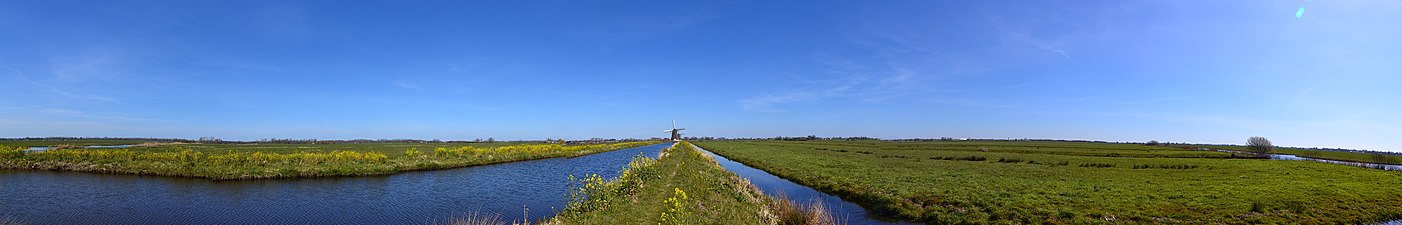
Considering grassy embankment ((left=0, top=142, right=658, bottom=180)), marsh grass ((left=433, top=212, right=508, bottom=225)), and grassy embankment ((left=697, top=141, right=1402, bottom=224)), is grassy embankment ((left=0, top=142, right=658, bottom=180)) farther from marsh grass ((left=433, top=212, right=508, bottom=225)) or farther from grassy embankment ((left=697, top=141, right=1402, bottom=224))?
grassy embankment ((left=697, top=141, right=1402, bottom=224))

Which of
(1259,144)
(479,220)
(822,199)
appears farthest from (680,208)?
(1259,144)

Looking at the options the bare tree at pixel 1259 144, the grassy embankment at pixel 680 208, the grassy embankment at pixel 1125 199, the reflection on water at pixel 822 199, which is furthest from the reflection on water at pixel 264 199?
the bare tree at pixel 1259 144

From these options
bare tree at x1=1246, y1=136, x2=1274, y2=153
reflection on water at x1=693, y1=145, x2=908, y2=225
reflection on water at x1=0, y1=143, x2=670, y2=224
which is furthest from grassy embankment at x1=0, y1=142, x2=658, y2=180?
bare tree at x1=1246, y1=136, x2=1274, y2=153

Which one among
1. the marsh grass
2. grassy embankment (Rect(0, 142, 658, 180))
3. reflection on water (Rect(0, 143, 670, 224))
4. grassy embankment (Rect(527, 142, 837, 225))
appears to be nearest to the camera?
the marsh grass

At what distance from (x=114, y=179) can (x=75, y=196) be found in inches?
342

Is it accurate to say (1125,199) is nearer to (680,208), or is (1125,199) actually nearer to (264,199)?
(680,208)

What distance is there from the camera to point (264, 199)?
71.4 ft

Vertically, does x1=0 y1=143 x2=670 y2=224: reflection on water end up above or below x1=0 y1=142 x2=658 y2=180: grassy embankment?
below

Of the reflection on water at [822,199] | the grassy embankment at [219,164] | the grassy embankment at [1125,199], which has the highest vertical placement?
the grassy embankment at [219,164]

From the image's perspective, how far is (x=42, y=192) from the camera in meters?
22.5

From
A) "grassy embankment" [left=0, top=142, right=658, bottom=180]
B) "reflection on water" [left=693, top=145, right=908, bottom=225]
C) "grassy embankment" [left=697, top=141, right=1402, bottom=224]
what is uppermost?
"grassy embankment" [left=0, top=142, right=658, bottom=180]

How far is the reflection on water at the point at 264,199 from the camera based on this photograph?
1773 cm

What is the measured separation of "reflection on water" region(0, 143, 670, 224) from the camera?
17.7 meters

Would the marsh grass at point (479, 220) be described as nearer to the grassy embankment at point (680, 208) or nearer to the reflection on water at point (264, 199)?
the reflection on water at point (264, 199)
